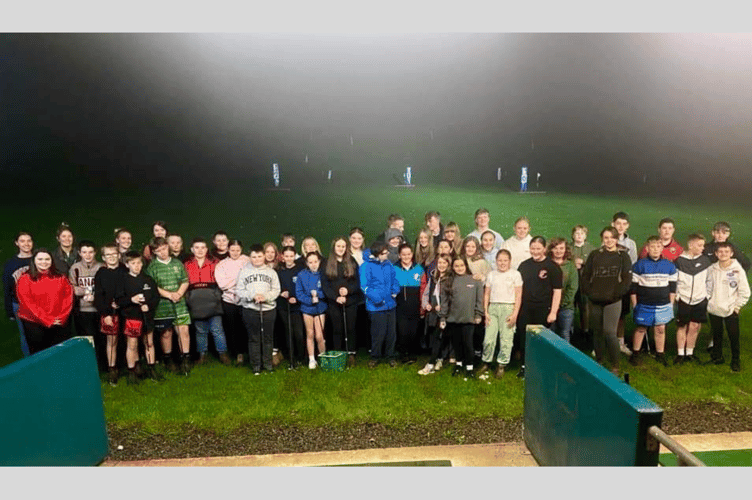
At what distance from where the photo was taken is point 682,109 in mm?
9078

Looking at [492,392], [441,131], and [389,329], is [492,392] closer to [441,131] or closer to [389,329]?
[389,329]

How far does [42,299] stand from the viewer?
17.2ft

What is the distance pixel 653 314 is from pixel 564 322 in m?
1.03

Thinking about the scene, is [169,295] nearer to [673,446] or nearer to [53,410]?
[53,410]

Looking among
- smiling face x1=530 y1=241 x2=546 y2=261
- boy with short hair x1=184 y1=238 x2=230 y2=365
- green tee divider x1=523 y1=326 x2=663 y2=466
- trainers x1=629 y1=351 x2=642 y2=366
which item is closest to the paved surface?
green tee divider x1=523 y1=326 x2=663 y2=466

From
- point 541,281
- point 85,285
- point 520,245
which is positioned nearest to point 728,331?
point 541,281

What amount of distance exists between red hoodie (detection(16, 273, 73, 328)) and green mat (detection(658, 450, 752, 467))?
5824 millimetres

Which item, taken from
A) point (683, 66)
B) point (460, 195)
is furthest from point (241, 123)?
point (683, 66)

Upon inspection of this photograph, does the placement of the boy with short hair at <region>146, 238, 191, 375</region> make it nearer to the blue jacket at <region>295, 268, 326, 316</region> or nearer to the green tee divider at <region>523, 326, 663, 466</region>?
the blue jacket at <region>295, 268, 326, 316</region>

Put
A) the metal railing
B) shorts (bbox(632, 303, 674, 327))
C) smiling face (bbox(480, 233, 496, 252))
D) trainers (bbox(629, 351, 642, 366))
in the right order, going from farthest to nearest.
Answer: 1. smiling face (bbox(480, 233, 496, 252))
2. trainers (bbox(629, 351, 642, 366))
3. shorts (bbox(632, 303, 674, 327))
4. the metal railing

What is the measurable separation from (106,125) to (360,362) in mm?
6632

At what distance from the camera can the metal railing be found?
7.03ft

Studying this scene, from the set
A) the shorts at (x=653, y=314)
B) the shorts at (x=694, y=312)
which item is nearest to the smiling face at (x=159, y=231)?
the shorts at (x=653, y=314)

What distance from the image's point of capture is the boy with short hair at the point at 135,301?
217 inches
